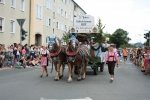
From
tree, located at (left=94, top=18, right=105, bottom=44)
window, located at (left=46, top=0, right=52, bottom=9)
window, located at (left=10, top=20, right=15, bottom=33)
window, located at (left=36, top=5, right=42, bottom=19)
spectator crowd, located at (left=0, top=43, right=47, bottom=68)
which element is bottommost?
spectator crowd, located at (left=0, top=43, right=47, bottom=68)

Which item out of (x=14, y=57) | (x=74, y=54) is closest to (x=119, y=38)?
(x=14, y=57)

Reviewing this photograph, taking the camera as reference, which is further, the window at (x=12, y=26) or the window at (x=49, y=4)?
the window at (x=49, y=4)

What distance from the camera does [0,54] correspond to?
62.8 ft

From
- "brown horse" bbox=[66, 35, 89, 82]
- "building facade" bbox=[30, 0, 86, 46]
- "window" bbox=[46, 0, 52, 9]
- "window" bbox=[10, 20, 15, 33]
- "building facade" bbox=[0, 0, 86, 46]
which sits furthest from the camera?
"window" bbox=[46, 0, 52, 9]

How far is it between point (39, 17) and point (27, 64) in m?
17.6

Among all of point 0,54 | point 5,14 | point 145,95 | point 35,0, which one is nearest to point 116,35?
point 35,0

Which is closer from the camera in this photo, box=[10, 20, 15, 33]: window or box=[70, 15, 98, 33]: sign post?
box=[70, 15, 98, 33]: sign post

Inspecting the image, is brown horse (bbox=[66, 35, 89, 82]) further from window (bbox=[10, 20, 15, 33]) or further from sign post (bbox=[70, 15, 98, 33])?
window (bbox=[10, 20, 15, 33])

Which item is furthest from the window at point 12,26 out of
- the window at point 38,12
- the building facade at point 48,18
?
the window at point 38,12

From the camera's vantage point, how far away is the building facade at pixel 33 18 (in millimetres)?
28016

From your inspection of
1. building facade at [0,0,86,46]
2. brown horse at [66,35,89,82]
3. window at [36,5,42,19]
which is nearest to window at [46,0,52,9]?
building facade at [0,0,86,46]

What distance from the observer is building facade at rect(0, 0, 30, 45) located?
27328 millimetres

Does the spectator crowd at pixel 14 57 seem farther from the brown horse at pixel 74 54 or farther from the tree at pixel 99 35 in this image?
the brown horse at pixel 74 54

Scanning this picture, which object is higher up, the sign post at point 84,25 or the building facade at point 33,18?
the building facade at point 33,18
